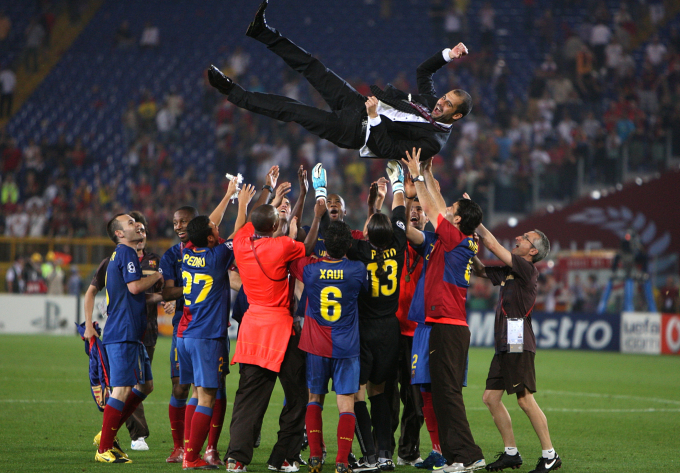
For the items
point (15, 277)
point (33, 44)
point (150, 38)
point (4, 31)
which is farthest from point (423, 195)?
point (4, 31)

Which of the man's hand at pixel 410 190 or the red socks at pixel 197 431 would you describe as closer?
the red socks at pixel 197 431

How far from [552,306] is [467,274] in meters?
13.5

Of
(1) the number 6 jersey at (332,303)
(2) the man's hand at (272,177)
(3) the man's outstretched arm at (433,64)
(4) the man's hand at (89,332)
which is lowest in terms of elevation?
(4) the man's hand at (89,332)

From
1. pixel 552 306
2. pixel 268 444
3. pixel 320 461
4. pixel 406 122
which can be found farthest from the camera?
pixel 552 306

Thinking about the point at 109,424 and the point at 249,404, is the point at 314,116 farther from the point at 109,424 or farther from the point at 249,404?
the point at 109,424

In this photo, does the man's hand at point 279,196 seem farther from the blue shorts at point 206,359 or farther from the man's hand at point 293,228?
Answer: the blue shorts at point 206,359

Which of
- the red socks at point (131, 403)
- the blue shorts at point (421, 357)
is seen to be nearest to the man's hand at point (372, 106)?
the blue shorts at point (421, 357)

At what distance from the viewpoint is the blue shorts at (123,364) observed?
681cm

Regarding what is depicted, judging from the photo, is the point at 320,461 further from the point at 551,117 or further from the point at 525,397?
the point at 551,117

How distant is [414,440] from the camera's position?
7.16 m

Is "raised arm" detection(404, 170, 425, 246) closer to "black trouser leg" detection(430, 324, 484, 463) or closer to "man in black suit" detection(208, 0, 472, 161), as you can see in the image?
"man in black suit" detection(208, 0, 472, 161)

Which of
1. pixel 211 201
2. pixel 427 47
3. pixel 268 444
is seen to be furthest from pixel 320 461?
pixel 427 47

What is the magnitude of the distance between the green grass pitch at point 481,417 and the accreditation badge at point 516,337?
3.46 feet

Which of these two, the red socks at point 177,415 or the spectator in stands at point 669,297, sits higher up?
the spectator in stands at point 669,297
